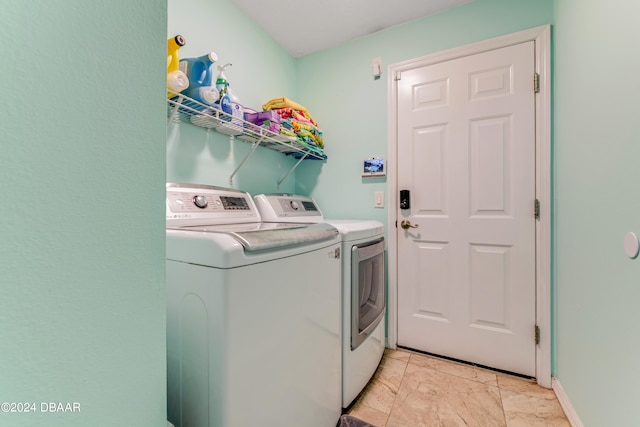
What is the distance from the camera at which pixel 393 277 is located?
79.9 inches

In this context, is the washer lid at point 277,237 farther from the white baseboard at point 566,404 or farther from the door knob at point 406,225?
the white baseboard at point 566,404

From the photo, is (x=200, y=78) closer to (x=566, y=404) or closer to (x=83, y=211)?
(x=83, y=211)

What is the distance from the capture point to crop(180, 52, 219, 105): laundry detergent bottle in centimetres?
130

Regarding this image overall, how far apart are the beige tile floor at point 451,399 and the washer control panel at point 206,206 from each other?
1.22 metres

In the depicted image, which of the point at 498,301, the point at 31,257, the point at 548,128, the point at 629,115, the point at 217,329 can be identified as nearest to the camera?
the point at 31,257

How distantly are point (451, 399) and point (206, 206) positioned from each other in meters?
1.70

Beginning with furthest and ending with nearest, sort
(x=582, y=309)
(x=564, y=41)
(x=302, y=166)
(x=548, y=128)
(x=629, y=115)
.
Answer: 1. (x=302, y=166)
2. (x=548, y=128)
3. (x=564, y=41)
4. (x=582, y=309)
5. (x=629, y=115)

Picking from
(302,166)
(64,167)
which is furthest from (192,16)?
(64,167)

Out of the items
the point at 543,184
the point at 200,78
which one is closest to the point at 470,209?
the point at 543,184

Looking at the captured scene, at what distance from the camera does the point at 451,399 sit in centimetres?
147

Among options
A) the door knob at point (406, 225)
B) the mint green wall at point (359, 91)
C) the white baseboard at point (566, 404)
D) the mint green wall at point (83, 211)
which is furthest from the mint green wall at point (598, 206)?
the mint green wall at point (83, 211)

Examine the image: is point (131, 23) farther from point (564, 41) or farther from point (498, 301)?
point (498, 301)

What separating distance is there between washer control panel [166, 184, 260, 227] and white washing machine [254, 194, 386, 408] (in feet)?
0.55

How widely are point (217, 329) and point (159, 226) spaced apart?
1.19 ft
